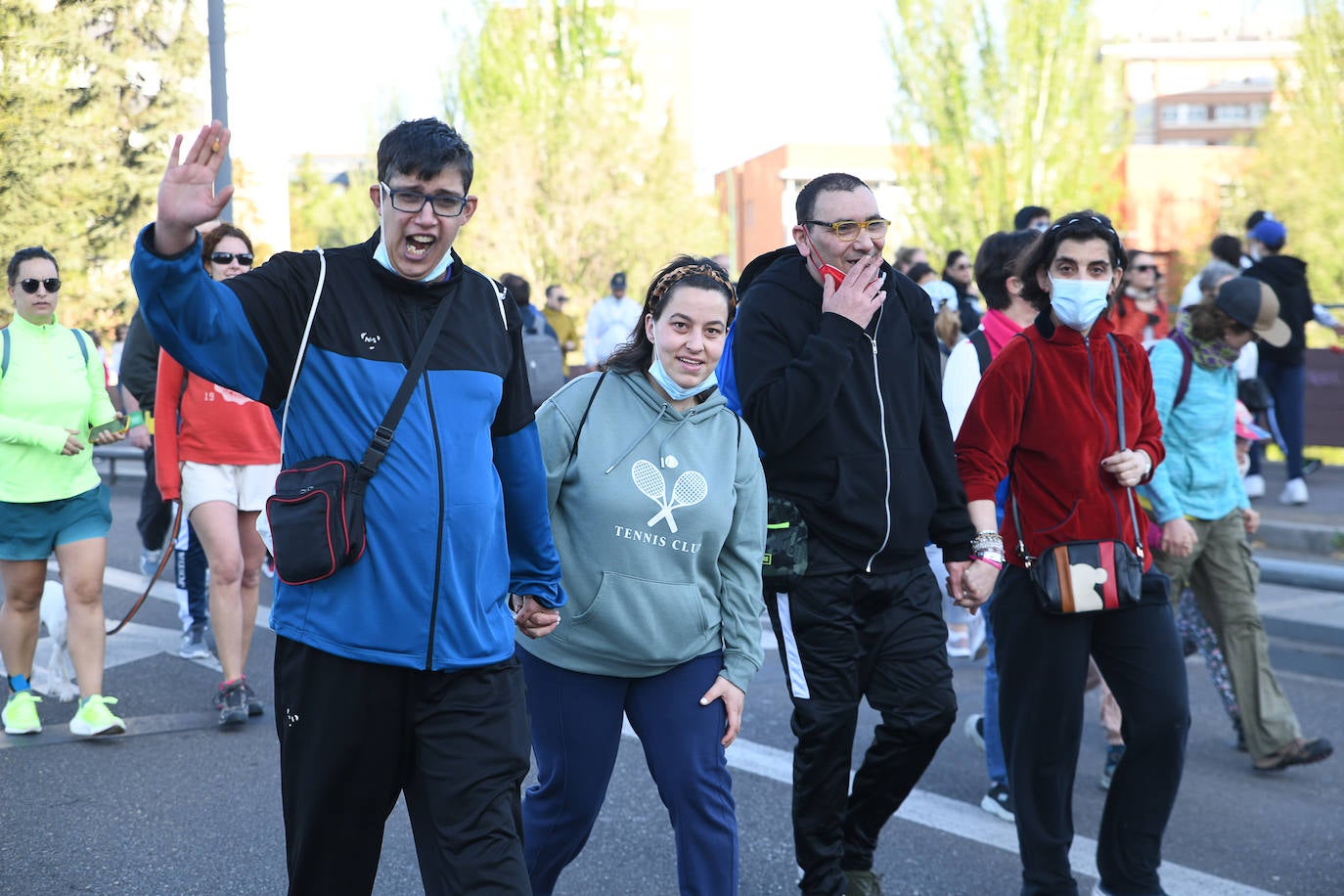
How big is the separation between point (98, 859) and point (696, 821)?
2269 mm

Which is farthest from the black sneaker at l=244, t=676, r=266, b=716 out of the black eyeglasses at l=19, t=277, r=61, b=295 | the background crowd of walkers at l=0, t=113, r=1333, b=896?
the black eyeglasses at l=19, t=277, r=61, b=295

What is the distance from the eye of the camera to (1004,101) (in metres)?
38.1

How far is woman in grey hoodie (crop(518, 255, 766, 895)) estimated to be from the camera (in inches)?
143

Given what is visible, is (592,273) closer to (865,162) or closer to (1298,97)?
(1298,97)

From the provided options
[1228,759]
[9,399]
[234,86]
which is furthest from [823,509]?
[234,86]

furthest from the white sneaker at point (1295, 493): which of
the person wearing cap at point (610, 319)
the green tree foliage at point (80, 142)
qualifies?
the green tree foliage at point (80, 142)

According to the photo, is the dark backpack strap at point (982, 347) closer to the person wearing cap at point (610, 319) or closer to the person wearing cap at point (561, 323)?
the person wearing cap at point (610, 319)

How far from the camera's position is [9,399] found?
6.11 metres

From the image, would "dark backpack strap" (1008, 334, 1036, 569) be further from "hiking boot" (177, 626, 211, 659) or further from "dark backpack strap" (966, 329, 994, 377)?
"hiking boot" (177, 626, 211, 659)

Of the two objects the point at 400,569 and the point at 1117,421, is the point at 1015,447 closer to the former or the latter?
the point at 1117,421

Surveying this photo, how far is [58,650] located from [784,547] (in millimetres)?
4233

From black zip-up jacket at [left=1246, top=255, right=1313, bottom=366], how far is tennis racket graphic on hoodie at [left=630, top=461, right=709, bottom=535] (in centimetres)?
978

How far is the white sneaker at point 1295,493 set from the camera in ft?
41.1

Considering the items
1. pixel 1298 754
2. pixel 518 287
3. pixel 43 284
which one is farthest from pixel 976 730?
pixel 518 287
